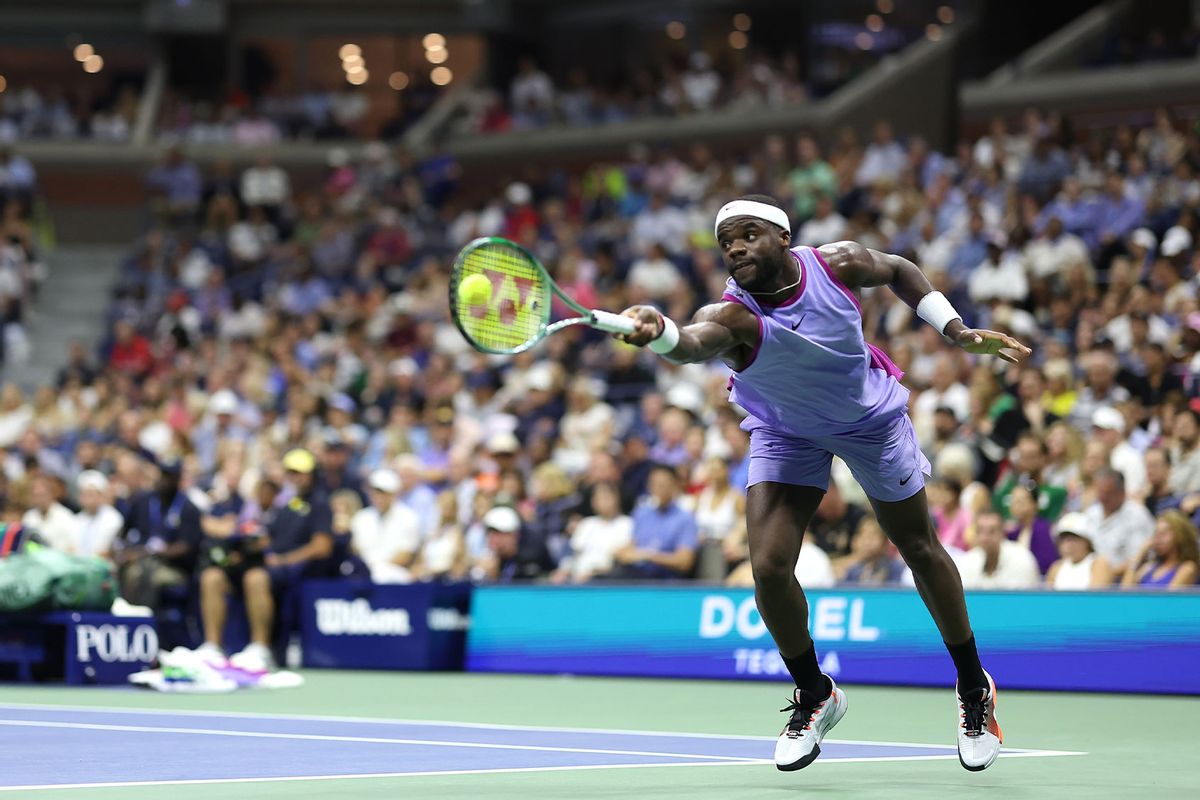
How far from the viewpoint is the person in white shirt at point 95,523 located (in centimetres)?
1747

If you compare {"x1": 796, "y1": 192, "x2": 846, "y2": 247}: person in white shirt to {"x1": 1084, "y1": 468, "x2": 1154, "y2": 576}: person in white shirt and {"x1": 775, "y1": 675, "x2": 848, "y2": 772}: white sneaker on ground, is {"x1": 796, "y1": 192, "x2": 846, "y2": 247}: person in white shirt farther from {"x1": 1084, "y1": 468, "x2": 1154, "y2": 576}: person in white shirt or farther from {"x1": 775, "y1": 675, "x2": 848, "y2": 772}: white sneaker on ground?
{"x1": 775, "y1": 675, "x2": 848, "y2": 772}: white sneaker on ground

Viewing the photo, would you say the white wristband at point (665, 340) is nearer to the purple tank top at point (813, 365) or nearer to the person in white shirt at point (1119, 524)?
the purple tank top at point (813, 365)

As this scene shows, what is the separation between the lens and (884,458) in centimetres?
712

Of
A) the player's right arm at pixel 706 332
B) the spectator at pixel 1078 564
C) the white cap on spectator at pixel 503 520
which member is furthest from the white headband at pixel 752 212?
the white cap on spectator at pixel 503 520

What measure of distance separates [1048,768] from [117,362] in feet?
65.5

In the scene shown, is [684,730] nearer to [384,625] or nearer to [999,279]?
[384,625]

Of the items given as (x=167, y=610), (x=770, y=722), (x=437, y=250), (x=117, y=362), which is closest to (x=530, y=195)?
(x=437, y=250)

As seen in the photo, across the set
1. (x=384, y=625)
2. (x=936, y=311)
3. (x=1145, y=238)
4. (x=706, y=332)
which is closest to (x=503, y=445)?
(x=384, y=625)

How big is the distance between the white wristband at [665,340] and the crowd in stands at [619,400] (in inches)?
266

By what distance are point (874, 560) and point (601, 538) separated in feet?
8.75

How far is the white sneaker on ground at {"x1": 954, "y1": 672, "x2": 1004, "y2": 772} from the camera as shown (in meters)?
7.05

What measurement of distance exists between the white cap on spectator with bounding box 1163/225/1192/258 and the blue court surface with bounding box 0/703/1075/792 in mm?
9295

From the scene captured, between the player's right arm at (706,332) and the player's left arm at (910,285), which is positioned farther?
the player's left arm at (910,285)

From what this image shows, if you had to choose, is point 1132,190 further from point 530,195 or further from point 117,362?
point 117,362
